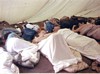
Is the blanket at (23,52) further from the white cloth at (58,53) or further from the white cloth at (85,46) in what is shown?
the white cloth at (85,46)

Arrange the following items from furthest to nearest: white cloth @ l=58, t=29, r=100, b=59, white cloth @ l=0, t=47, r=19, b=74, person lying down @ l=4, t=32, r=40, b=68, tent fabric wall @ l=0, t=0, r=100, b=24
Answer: tent fabric wall @ l=0, t=0, r=100, b=24 < white cloth @ l=58, t=29, r=100, b=59 < person lying down @ l=4, t=32, r=40, b=68 < white cloth @ l=0, t=47, r=19, b=74

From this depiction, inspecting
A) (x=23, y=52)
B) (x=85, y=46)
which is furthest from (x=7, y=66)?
(x=85, y=46)

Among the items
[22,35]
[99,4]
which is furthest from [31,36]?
[99,4]

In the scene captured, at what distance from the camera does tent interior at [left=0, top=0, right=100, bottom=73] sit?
296 centimetres

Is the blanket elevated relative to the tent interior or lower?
lower

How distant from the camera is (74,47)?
7.07ft

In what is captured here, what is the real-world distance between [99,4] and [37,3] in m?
1.25

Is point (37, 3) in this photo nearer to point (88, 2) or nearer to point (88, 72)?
point (88, 2)

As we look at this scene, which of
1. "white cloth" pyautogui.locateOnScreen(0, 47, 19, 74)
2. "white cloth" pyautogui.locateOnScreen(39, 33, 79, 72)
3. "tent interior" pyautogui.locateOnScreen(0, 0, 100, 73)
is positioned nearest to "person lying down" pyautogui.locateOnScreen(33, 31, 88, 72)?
"white cloth" pyautogui.locateOnScreen(39, 33, 79, 72)

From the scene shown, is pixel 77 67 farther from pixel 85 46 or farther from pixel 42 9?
pixel 42 9

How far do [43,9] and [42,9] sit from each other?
0.02 metres

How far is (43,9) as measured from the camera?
3.24 metres

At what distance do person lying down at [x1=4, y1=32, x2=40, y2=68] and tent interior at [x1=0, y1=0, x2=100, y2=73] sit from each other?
0.82 m

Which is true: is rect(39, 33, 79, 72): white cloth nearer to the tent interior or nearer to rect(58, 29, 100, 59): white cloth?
rect(58, 29, 100, 59): white cloth
